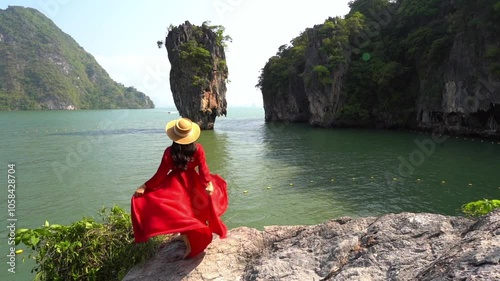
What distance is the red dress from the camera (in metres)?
3.28

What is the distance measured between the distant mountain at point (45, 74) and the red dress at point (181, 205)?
148 meters

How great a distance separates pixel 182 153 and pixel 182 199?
19.9 inches

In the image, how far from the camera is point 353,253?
106 inches

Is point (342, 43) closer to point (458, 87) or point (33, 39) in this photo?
point (458, 87)

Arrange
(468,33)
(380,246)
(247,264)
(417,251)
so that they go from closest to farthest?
(417,251) < (380,246) < (247,264) < (468,33)

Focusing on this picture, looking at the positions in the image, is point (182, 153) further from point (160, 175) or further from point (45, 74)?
point (45, 74)

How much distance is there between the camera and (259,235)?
371cm

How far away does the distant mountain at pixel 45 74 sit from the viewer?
424 ft

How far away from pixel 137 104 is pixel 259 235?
202346mm

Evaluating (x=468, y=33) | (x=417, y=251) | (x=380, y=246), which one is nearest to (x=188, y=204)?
(x=380, y=246)

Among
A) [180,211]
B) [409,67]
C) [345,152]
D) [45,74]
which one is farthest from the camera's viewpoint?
[45,74]

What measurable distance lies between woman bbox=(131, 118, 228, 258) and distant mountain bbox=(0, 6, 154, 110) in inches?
5843

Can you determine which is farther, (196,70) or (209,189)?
(196,70)

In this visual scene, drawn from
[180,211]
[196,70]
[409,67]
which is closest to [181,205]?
[180,211]
